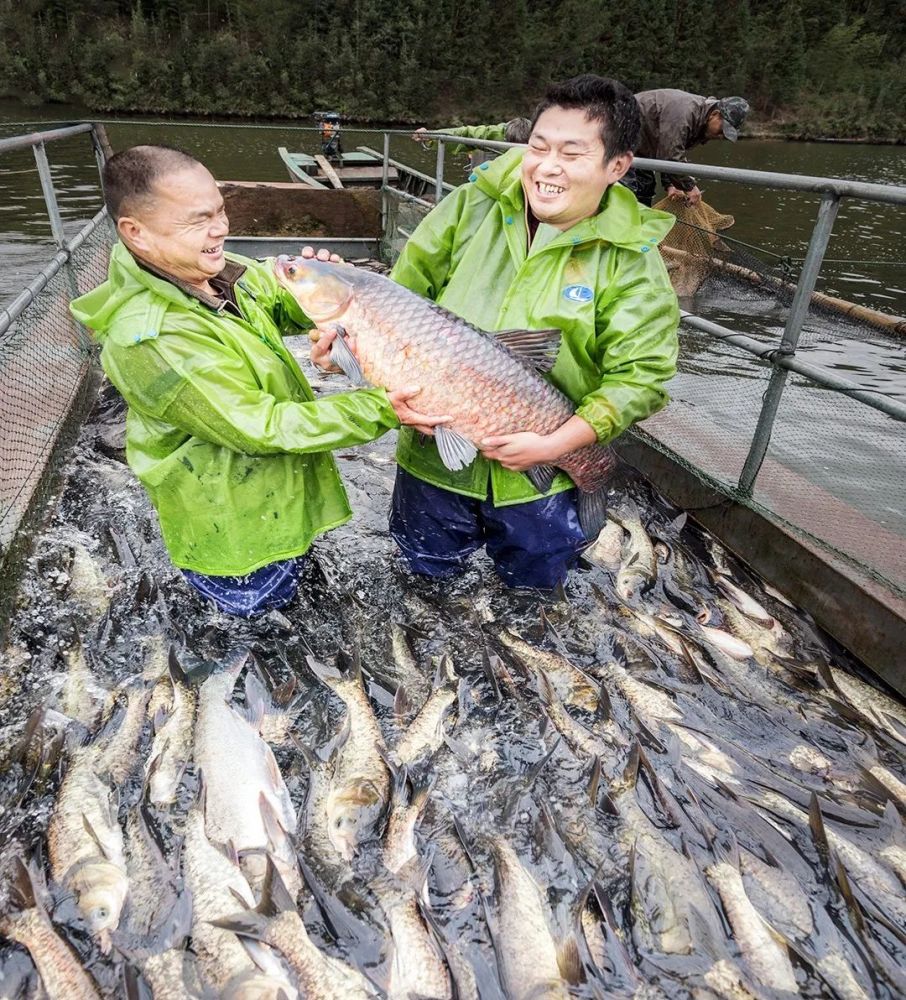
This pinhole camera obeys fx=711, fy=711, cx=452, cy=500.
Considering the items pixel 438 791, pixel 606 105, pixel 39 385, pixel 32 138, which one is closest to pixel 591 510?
pixel 438 791

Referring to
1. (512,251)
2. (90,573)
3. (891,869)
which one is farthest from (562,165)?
(90,573)

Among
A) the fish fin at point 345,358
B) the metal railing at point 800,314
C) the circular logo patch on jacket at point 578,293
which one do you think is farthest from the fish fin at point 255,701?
the metal railing at point 800,314

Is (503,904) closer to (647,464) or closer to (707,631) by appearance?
(707,631)

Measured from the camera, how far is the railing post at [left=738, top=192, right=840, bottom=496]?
10.6ft

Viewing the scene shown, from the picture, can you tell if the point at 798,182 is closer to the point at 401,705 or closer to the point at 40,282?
the point at 401,705

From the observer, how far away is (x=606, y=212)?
8.49ft

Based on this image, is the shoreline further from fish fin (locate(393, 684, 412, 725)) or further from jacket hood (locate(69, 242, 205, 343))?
fish fin (locate(393, 684, 412, 725))

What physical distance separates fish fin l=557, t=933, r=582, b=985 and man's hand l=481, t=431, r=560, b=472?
1.54 meters

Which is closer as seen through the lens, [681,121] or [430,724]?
[430,724]

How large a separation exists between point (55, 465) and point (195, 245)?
2508 mm

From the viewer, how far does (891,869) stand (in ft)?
7.58

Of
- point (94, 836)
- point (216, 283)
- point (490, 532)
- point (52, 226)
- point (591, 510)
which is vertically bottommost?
point (94, 836)

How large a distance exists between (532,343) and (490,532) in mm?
936

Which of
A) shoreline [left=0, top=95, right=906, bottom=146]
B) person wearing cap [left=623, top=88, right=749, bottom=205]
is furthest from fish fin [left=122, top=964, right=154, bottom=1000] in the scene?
shoreline [left=0, top=95, right=906, bottom=146]
